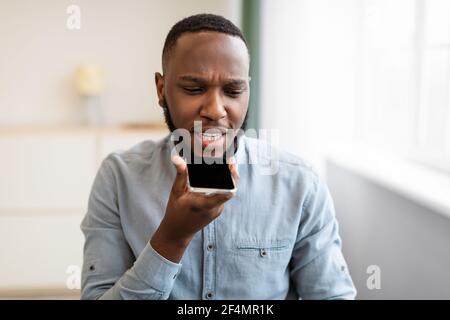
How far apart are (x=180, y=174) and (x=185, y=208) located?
31mm

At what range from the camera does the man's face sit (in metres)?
0.47

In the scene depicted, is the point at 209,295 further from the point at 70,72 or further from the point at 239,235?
the point at 70,72

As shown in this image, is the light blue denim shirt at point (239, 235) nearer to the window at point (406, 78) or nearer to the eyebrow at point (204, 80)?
the eyebrow at point (204, 80)

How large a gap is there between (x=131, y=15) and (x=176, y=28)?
0.88m

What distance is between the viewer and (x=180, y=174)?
46 centimetres

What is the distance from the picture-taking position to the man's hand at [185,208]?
1.52 feet

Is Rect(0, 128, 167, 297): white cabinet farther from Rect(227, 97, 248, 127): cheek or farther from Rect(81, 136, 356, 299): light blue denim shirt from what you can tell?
Rect(227, 97, 248, 127): cheek

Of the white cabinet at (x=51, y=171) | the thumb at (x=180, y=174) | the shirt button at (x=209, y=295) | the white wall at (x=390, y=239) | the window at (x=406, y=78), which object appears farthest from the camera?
the white cabinet at (x=51, y=171)

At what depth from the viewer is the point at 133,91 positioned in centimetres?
175

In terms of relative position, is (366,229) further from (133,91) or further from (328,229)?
(133,91)

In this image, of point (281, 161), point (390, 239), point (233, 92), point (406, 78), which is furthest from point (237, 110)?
point (406, 78)

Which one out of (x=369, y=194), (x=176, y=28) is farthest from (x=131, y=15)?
(x=176, y=28)

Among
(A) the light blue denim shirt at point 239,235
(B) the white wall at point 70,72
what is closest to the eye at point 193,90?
(A) the light blue denim shirt at point 239,235

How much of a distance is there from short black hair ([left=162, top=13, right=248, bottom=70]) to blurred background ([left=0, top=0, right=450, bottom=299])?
78 millimetres
